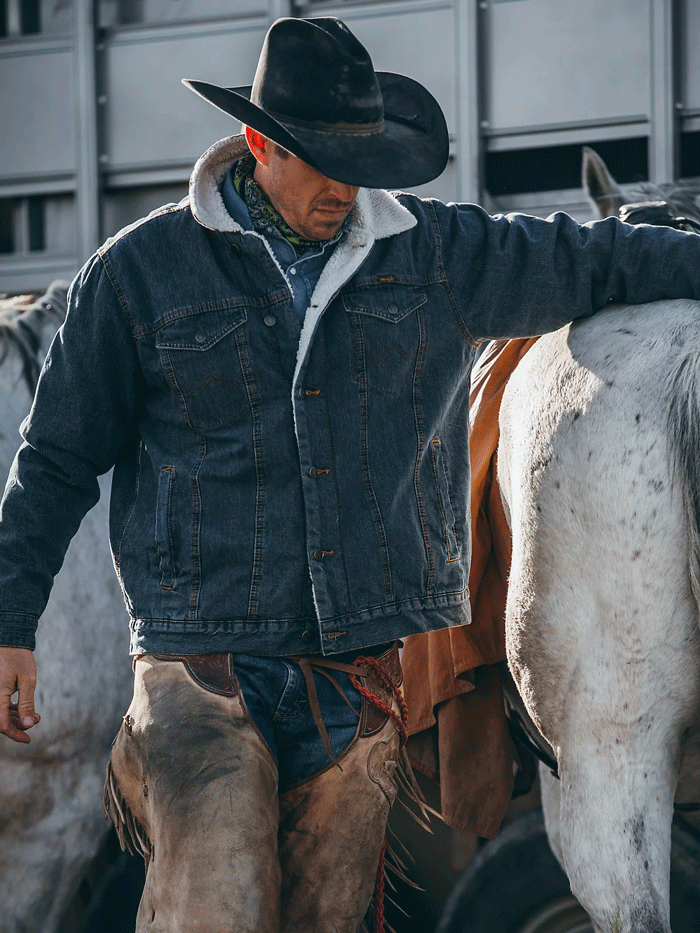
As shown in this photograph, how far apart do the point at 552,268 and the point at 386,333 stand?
0.33 meters

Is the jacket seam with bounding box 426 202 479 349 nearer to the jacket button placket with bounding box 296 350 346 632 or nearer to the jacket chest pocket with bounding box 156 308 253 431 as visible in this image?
the jacket button placket with bounding box 296 350 346 632

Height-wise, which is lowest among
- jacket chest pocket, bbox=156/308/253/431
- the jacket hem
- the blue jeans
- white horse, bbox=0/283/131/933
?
white horse, bbox=0/283/131/933

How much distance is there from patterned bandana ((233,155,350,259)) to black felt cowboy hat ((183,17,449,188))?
0.52 ft

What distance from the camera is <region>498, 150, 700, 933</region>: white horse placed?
1.90m

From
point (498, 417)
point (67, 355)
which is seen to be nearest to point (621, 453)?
point (498, 417)

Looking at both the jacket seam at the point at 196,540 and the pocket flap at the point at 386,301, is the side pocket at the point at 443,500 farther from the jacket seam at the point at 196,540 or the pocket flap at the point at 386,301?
the jacket seam at the point at 196,540

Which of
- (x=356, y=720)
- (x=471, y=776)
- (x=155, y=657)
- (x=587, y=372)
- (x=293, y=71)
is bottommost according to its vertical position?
(x=471, y=776)

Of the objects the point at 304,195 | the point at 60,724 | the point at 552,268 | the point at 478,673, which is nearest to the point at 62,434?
the point at 304,195

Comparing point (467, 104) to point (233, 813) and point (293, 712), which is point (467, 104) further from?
point (233, 813)

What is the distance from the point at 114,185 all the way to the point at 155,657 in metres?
3.81

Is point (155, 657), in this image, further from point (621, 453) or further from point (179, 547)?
point (621, 453)

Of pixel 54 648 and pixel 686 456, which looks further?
pixel 54 648

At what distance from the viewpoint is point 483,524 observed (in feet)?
8.20

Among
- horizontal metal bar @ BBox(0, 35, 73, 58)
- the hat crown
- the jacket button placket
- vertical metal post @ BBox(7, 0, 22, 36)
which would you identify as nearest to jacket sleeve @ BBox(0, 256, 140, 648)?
the jacket button placket
